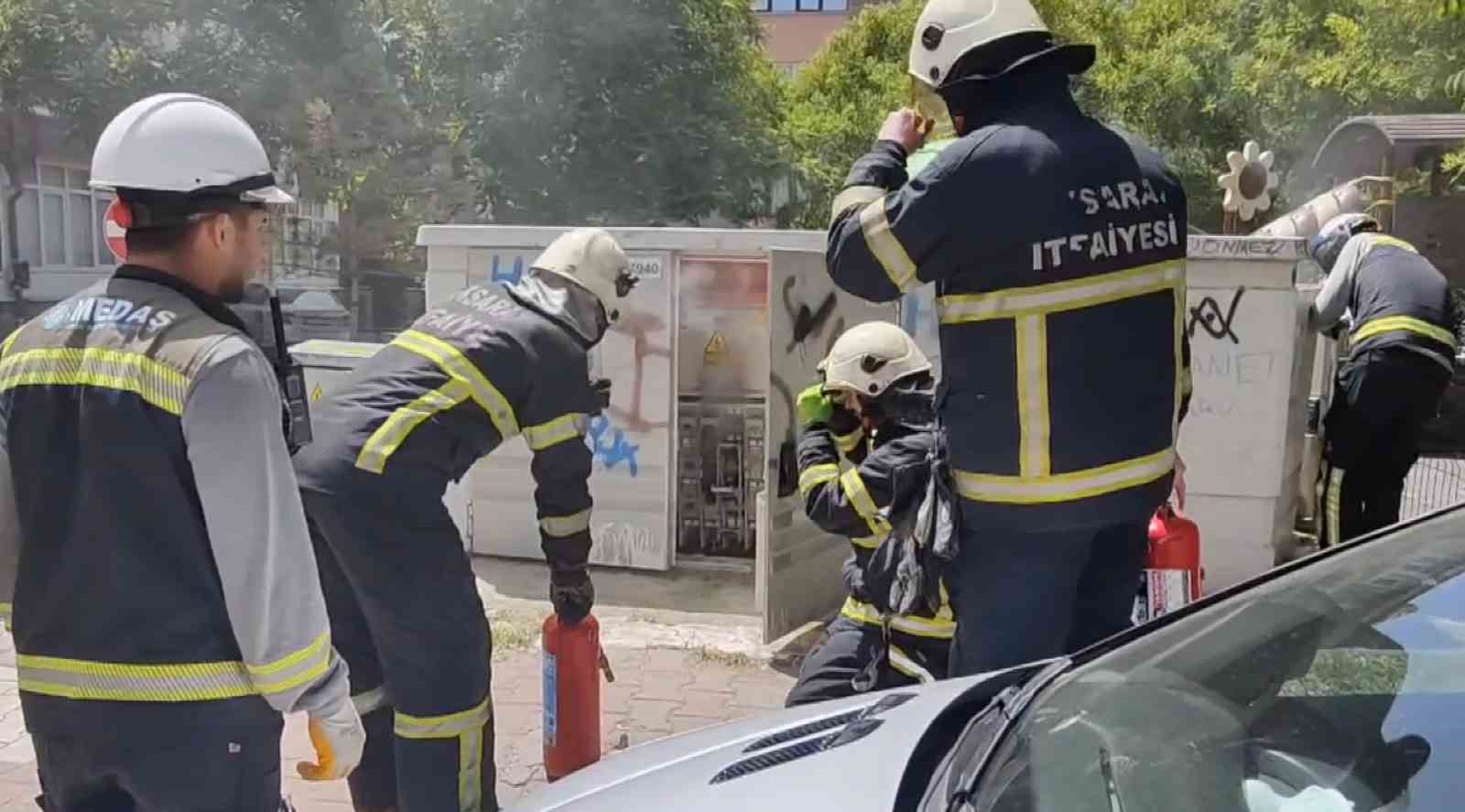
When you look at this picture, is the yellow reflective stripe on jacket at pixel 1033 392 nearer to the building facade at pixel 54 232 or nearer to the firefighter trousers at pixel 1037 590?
the firefighter trousers at pixel 1037 590

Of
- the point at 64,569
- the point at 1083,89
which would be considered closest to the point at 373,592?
the point at 64,569

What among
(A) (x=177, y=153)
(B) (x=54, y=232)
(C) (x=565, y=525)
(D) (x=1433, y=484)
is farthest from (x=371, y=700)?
(B) (x=54, y=232)

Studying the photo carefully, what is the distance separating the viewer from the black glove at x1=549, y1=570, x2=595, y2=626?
12.4 ft

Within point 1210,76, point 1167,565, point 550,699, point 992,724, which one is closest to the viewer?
point 992,724

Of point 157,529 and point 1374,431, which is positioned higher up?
point 157,529

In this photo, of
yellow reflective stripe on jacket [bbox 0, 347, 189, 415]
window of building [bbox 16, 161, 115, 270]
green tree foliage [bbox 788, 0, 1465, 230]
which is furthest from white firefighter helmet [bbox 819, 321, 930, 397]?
window of building [bbox 16, 161, 115, 270]

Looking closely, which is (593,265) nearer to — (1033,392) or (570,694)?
(570,694)

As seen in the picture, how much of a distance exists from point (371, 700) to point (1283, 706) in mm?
2661

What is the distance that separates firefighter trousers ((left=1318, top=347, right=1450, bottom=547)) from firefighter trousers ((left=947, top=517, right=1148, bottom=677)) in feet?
10.2

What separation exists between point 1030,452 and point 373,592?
1740 mm

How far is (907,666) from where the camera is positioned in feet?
11.6

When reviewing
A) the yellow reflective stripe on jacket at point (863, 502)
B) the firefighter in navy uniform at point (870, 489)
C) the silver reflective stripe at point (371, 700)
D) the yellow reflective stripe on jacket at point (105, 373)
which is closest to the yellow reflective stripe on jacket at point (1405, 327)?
the firefighter in navy uniform at point (870, 489)

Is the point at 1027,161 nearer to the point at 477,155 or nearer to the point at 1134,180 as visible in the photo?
the point at 1134,180

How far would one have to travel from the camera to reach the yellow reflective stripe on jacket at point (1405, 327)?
5516mm
